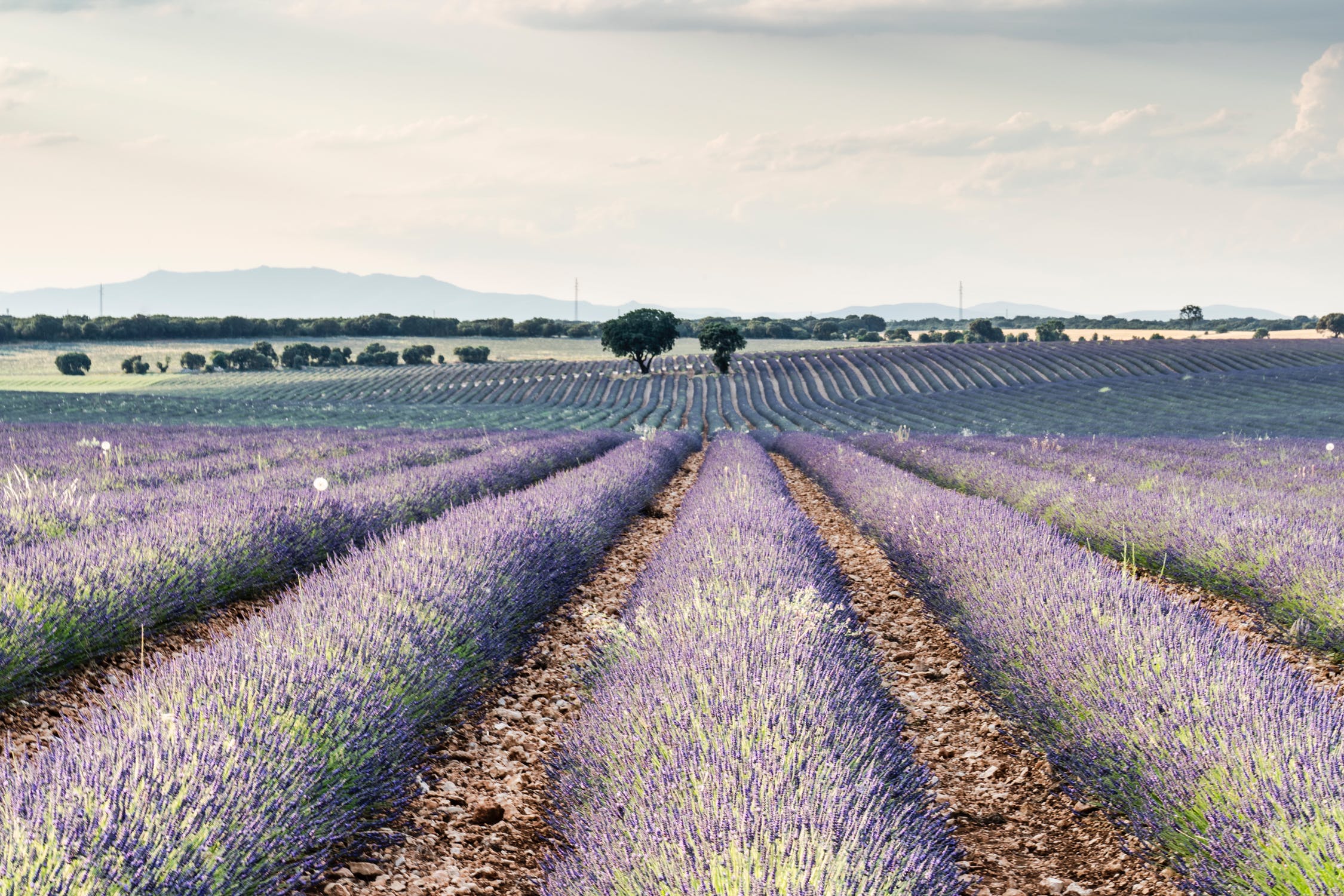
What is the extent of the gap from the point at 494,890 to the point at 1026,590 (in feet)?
10.8

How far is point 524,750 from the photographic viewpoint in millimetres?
4199

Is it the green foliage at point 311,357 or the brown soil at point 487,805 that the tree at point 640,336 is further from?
the brown soil at point 487,805

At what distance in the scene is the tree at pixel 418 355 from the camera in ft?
235

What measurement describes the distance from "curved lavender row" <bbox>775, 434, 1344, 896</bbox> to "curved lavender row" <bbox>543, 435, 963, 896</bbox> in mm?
710

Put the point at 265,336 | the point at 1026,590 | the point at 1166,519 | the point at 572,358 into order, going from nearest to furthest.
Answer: the point at 1026,590, the point at 1166,519, the point at 572,358, the point at 265,336

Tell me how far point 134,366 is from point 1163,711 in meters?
71.2

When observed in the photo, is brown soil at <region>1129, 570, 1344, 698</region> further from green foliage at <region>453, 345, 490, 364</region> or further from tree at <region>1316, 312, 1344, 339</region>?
tree at <region>1316, 312, 1344, 339</region>

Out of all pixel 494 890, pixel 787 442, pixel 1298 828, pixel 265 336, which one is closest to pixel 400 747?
pixel 494 890

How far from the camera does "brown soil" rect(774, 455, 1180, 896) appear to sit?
3166 mm

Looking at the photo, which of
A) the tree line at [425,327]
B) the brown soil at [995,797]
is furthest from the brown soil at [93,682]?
the tree line at [425,327]

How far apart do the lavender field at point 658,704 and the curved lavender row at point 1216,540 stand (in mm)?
38

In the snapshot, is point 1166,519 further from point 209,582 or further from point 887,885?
point 209,582

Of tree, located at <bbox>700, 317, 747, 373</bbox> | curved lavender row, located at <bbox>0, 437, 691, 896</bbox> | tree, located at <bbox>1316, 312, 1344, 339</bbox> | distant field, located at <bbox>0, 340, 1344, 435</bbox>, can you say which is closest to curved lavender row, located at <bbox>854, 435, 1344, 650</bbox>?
curved lavender row, located at <bbox>0, 437, 691, 896</bbox>

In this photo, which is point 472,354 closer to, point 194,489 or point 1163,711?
point 194,489
